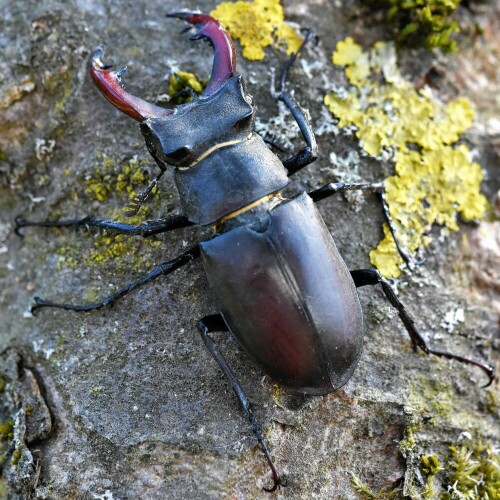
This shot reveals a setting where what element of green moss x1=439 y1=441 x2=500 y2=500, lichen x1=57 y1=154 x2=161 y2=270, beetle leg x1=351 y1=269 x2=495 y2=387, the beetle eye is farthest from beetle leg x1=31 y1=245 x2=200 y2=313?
green moss x1=439 y1=441 x2=500 y2=500

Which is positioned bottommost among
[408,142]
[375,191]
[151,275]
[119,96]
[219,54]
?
[151,275]

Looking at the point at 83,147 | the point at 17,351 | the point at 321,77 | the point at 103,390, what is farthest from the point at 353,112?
the point at 17,351

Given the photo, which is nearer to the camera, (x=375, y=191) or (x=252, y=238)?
(x=252, y=238)

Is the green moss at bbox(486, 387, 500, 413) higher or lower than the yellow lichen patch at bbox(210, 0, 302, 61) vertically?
lower

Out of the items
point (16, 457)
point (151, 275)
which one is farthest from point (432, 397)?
point (16, 457)

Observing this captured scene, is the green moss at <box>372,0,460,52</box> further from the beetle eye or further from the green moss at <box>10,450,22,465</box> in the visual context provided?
the green moss at <box>10,450,22,465</box>

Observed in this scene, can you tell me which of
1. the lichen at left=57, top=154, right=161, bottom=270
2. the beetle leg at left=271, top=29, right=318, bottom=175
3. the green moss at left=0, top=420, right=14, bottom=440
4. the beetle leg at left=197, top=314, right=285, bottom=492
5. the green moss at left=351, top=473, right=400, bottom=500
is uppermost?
the beetle leg at left=271, top=29, right=318, bottom=175

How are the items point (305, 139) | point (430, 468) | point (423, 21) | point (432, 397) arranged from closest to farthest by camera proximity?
1. point (430, 468)
2. point (432, 397)
3. point (305, 139)
4. point (423, 21)

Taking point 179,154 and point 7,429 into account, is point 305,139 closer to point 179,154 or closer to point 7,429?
point 179,154
